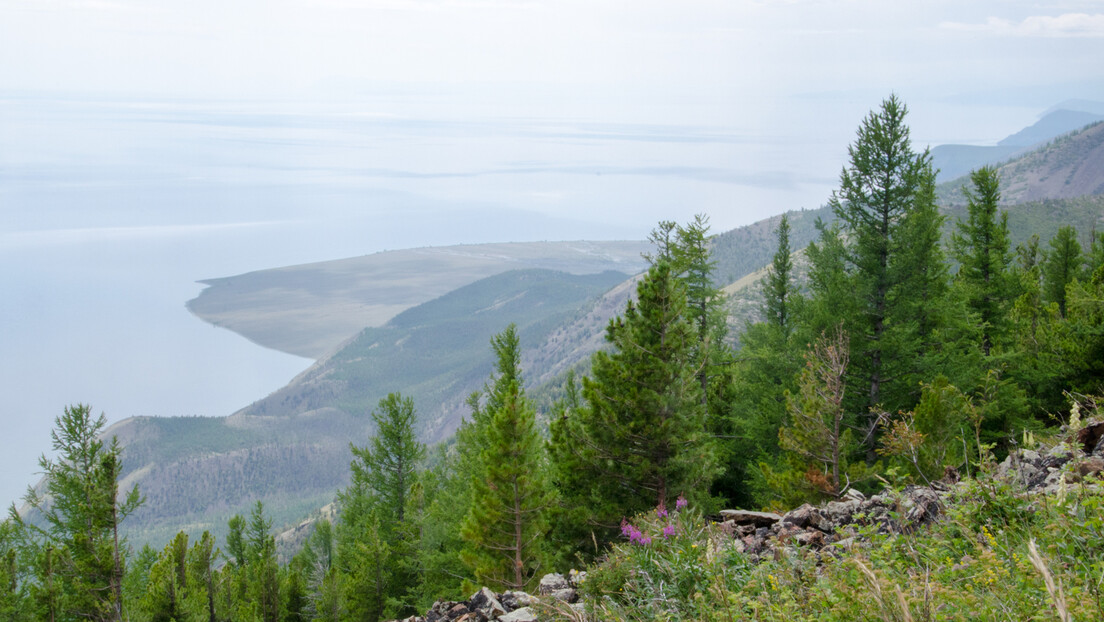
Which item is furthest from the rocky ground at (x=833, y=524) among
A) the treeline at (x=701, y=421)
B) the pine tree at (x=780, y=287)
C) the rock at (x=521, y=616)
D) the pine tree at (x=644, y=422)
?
the pine tree at (x=780, y=287)

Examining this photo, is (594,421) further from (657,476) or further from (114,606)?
(114,606)

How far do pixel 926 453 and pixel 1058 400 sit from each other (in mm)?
10276

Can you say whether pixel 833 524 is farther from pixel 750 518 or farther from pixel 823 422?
pixel 823 422

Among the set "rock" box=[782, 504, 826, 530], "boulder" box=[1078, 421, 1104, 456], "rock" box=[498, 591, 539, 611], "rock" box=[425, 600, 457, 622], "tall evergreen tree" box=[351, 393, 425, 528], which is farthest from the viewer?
"tall evergreen tree" box=[351, 393, 425, 528]

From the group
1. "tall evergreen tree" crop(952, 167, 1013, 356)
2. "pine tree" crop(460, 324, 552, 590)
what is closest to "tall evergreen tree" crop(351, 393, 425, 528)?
"pine tree" crop(460, 324, 552, 590)

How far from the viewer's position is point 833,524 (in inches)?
315

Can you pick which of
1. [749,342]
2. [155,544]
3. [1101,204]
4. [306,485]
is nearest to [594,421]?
[749,342]

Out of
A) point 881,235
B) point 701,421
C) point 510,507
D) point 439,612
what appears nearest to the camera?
point 439,612

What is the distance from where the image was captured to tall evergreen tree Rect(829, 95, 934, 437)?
61.5ft

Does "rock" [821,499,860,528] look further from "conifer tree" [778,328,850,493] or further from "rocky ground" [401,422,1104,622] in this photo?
"conifer tree" [778,328,850,493]

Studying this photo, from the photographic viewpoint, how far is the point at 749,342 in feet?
105

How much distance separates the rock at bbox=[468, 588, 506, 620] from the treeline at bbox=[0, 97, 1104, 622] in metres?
2.60

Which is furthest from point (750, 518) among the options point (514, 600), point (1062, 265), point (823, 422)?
point (1062, 265)

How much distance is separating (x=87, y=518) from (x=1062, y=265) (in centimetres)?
4183
